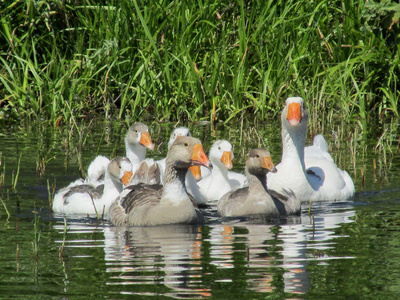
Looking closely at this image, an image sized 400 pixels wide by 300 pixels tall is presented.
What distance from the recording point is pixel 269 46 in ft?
46.0

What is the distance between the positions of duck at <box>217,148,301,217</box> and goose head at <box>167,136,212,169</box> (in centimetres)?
92

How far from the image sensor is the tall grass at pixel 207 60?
1362 centimetres

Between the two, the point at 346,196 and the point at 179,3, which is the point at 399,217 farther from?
the point at 179,3

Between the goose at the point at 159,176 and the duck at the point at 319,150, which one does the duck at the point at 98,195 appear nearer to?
the goose at the point at 159,176

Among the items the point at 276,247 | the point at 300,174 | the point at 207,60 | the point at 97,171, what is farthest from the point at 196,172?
the point at 207,60

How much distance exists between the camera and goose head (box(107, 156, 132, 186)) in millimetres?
8883

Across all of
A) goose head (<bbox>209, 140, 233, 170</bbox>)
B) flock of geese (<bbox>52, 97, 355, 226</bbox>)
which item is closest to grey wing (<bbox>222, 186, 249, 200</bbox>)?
flock of geese (<bbox>52, 97, 355, 226</bbox>)

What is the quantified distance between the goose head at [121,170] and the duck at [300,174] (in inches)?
70.3

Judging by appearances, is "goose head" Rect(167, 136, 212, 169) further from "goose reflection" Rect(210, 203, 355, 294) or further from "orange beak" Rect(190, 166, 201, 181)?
"orange beak" Rect(190, 166, 201, 181)

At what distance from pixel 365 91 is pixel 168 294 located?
9.67 metres

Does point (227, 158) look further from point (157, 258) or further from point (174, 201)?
point (157, 258)

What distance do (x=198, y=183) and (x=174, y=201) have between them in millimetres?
2815

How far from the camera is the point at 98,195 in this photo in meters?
9.20

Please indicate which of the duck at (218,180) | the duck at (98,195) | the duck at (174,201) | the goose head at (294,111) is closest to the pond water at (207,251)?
the duck at (174,201)
